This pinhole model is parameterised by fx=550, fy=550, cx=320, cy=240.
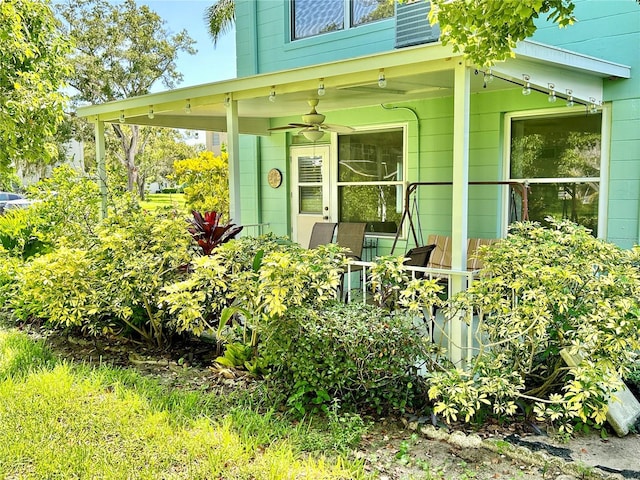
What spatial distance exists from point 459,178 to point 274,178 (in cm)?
510

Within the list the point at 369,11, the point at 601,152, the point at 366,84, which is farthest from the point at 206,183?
the point at 601,152

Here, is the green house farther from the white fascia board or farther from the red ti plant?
the red ti plant

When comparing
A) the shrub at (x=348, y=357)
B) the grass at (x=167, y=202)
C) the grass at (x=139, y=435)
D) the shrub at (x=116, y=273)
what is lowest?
the grass at (x=139, y=435)

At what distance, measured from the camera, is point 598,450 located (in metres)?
3.33

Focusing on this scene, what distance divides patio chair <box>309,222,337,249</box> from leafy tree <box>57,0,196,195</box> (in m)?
14.5

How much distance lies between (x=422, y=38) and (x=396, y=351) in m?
3.68

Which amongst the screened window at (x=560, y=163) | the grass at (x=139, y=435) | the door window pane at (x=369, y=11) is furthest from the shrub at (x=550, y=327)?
the door window pane at (x=369, y=11)

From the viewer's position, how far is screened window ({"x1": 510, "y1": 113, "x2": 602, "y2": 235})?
234 inches

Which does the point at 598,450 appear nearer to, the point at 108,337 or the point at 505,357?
the point at 505,357

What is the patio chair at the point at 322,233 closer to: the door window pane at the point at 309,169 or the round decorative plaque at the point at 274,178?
the door window pane at the point at 309,169

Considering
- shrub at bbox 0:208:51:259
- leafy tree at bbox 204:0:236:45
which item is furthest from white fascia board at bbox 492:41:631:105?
leafy tree at bbox 204:0:236:45

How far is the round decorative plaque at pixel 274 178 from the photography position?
8.81 m

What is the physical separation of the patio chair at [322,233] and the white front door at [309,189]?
0.41 m

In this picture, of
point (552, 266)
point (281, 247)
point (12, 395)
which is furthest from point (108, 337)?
point (552, 266)
